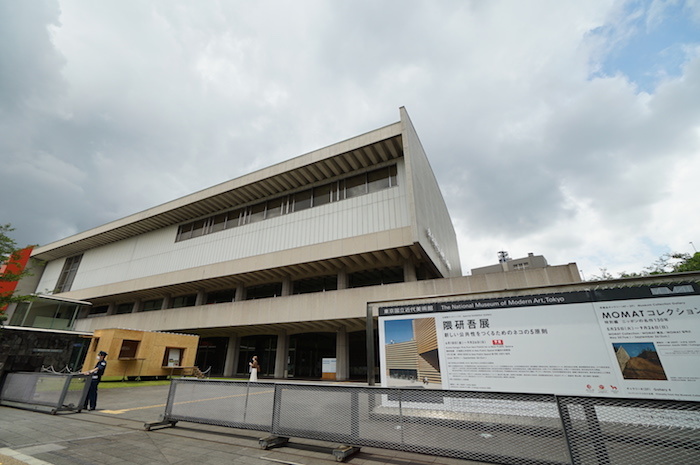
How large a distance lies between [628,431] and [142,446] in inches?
315

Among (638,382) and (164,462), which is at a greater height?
(638,382)

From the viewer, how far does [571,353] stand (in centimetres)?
573

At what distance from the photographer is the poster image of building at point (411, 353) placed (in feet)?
22.2

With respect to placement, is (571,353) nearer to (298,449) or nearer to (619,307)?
(619,307)

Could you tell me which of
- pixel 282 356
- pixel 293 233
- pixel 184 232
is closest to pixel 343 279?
pixel 293 233

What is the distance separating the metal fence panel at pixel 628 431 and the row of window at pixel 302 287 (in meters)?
22.6

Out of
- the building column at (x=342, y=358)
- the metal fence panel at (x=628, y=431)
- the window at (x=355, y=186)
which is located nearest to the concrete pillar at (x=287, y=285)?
the building column at (x=342, y=358)

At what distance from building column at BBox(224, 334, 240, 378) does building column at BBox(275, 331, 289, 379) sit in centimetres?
579

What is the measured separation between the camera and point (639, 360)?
5.26 m

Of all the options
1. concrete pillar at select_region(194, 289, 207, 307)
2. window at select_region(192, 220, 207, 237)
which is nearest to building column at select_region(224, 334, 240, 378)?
concrete pillar at select_region(194, 289, 207, 307)

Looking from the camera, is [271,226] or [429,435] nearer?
[429,435]

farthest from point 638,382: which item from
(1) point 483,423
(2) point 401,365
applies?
(2) point 401,365

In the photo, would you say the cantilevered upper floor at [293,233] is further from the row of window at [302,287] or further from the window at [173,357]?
the window at [173,357]

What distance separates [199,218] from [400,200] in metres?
24.1
